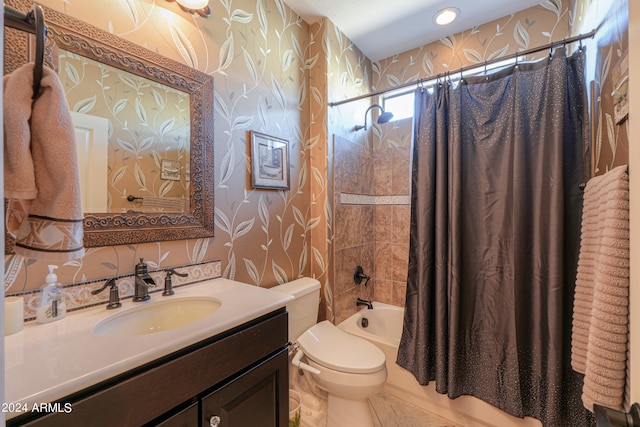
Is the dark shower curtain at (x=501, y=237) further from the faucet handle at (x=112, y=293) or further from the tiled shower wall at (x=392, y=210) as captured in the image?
the faucet handle at (x=112, y=293)

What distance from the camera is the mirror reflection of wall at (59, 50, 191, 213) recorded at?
3.25 feet

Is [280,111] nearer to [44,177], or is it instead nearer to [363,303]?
[44,177]

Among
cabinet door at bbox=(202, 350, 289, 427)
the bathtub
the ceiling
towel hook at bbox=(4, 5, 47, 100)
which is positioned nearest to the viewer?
towel hook at bbox=(4, 5, 47, 100)

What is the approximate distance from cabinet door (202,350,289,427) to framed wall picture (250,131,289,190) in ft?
3.14

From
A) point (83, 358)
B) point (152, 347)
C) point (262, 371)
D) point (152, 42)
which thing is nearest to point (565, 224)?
point (262, 371)

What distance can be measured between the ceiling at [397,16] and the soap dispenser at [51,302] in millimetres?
1958

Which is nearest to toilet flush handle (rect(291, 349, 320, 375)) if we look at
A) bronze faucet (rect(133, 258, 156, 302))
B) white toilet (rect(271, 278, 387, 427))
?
white toilet (rect(271, 278, 387, 427))

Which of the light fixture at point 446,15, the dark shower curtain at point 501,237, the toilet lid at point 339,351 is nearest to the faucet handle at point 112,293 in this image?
the toilet lid at point 339,351

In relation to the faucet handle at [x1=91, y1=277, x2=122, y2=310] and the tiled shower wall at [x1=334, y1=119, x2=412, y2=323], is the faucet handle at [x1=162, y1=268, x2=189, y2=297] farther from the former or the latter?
the tiled shower wall at [x1=334, y1=119, x2=412, y2=323]

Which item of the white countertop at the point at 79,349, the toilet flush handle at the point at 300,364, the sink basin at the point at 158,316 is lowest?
the toilet flush handle at the point at 300,364

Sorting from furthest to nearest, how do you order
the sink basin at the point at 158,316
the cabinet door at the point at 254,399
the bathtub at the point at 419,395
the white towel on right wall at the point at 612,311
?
the bathtub at the point at 419,395
the sink basin at the point at 158,316
the cabinet door at the point at 254,399
the white towel on right wall at the point at 612,311

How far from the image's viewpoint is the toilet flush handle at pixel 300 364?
1.38 m

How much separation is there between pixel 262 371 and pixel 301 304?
656mm

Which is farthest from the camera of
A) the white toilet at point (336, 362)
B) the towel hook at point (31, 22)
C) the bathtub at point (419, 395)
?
the bathtub at point (419, 395)
